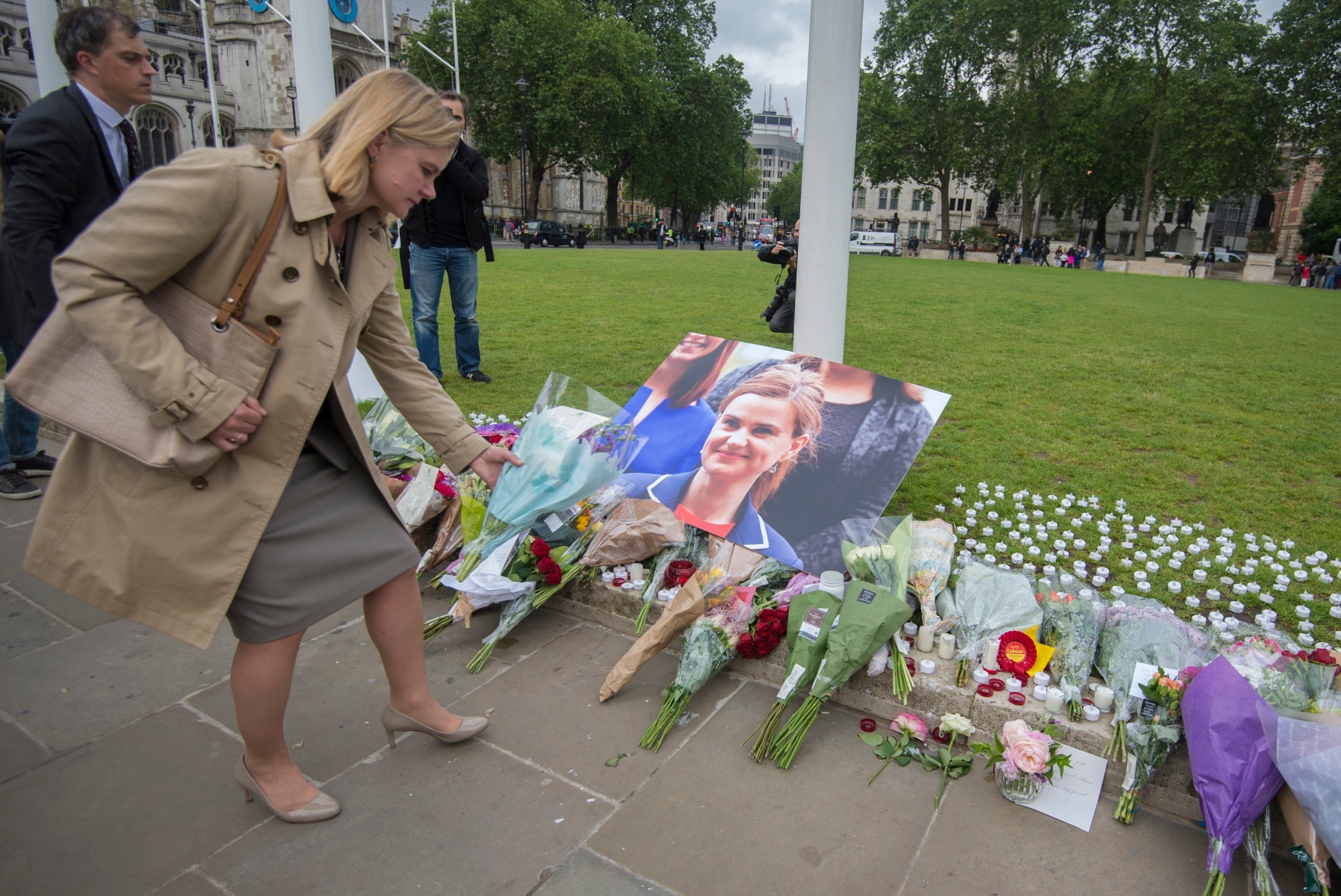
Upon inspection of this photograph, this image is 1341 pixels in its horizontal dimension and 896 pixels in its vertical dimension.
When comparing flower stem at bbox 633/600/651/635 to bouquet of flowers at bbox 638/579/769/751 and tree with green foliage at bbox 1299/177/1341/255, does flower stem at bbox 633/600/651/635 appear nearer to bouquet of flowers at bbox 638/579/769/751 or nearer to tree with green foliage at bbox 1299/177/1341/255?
bouquet of flowers at bbox 638/579/769/751

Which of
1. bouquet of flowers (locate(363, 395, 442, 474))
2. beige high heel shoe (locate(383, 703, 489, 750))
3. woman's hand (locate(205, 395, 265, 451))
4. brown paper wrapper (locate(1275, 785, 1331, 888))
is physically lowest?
beige high heel shoe (locate(383, 703, 489, 750))

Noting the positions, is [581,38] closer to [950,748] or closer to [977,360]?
[977,360]

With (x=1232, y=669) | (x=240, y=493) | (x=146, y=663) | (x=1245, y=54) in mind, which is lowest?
(x=146, y=663)

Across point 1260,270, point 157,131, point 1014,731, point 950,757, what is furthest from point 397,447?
point 157,131

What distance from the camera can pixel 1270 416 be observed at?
6836 millimetres

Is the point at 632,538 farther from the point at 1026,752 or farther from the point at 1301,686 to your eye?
the point at 1301,686

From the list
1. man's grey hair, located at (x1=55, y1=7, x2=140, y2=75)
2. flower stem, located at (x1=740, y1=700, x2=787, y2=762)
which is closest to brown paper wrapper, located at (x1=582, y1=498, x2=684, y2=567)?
flower stem, located at (x1=740, y1=700, x2=787, y2=762)

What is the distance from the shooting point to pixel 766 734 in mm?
2445

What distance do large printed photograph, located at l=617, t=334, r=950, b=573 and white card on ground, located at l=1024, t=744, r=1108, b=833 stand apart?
1.11 m

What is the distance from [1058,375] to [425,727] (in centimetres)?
769

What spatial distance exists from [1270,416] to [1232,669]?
593cm

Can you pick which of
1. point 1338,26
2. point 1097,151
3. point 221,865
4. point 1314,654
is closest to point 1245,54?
point 1338,26

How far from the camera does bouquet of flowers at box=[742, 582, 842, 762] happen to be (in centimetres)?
246

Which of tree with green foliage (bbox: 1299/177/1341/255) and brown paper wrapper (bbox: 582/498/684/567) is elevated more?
tree with green foliage (bbox: 1299/177/1341/255)
